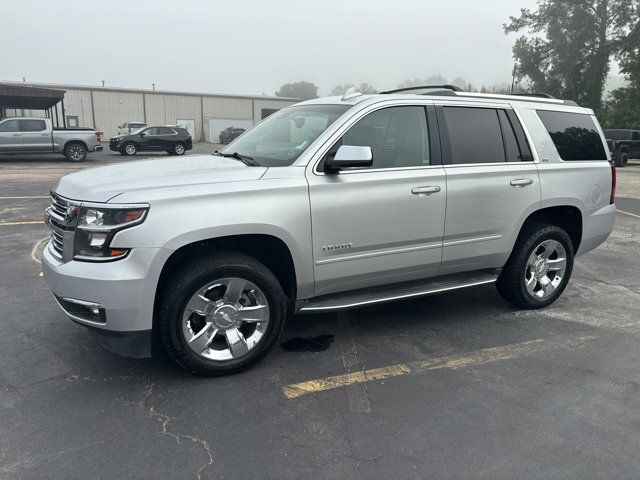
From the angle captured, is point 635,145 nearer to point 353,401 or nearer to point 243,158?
point 243,158

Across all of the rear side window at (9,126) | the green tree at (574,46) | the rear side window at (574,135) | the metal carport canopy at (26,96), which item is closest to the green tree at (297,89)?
the green tree at (574,46)

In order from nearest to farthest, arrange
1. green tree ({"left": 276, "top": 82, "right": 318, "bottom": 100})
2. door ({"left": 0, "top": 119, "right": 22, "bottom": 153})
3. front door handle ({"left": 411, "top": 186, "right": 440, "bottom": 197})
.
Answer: front door handle ({"left": 411, "top": 186, "right": 440, "bottom": 197}), door ({"left": 0, "top": 119, "right": 22, "bottom": 153}), green tree ({"left": 276, "top": 82, "right": 318, "bottom": 100})

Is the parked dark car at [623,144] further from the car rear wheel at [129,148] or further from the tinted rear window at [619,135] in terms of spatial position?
the car rear wheel at [129,148]

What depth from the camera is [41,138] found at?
69.8 feet

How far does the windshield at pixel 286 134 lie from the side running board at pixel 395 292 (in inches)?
41.0

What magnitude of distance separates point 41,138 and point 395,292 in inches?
842

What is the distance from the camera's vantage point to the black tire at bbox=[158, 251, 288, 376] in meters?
3.27

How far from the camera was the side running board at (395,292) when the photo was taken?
150 inches

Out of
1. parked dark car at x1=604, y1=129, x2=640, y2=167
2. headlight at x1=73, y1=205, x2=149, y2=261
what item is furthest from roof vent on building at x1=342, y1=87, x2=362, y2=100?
parked dark car at x1=604, y1=129, x2=640, y2=167

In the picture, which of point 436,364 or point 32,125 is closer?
point 436,364

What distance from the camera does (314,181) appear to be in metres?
3.60

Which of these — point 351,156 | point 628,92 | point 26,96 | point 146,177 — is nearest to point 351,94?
point 351,156

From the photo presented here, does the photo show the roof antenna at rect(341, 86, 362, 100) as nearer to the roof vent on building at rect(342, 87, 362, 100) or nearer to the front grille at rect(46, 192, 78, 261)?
the roof vent on building at rect(342, 87, 362, 100)

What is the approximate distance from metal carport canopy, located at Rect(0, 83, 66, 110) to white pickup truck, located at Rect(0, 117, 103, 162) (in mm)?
5032
